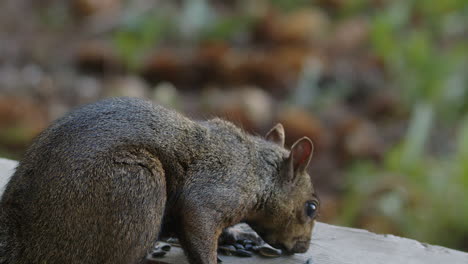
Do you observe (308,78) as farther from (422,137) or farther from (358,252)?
(358,252)

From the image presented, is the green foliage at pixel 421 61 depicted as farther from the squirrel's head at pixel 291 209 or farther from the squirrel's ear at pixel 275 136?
the squirrel's head at pixel 291 209

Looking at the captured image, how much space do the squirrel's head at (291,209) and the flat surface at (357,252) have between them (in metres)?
0.10

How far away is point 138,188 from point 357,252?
1.20 metres

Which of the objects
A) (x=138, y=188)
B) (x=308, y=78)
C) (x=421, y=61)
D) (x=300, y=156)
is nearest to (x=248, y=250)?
(x=300, y=156)

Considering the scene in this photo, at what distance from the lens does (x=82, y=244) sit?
2.96 meters

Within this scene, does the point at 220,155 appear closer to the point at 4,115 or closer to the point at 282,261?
the point at 282,261

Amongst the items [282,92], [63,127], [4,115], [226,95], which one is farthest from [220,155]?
[282,92]

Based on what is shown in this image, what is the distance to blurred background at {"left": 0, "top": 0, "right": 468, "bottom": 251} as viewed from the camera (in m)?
6.54

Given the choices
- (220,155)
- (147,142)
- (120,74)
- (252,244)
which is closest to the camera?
(147,142)

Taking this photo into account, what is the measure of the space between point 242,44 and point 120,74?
155cm

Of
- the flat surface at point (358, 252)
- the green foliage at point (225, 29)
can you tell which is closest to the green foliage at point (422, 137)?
the green foliage at point (225, 29)

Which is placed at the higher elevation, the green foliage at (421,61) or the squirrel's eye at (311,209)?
the green foliage at (421,61)

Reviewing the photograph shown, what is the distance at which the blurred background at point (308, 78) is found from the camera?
6.54 metres

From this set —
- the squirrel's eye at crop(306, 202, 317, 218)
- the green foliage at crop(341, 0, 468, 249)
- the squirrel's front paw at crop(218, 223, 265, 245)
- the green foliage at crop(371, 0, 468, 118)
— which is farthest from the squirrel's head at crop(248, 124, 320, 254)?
the green foliage at crop(371, 0, 468, 118)
